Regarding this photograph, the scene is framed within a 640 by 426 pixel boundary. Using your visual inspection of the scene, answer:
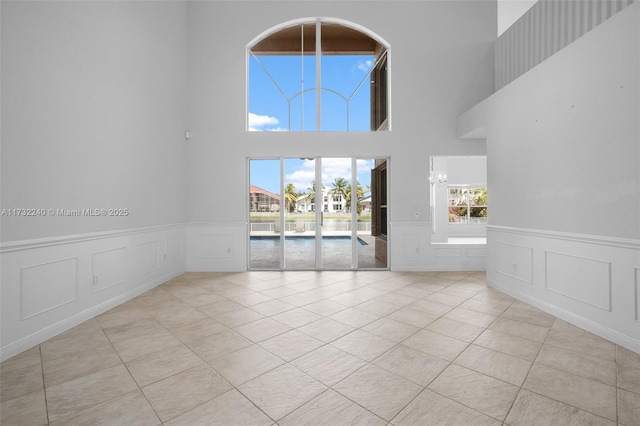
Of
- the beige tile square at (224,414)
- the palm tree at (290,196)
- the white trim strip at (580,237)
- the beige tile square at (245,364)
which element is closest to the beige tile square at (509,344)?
the white trim strip at (580,237)

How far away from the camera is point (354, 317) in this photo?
3219 mm

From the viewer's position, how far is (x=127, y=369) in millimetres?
2188

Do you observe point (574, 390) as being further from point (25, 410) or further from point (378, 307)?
point (25, 410)

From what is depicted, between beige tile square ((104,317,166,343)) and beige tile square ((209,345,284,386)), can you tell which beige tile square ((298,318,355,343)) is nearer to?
beige tile square ((209,345,284,386))

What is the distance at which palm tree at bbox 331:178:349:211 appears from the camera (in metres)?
5.67

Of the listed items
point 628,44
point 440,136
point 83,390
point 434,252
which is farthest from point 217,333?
point 440,136

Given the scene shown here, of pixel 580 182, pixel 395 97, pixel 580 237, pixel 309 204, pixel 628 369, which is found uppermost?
pixel 395 97

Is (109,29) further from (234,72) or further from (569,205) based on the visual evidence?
(569,205)

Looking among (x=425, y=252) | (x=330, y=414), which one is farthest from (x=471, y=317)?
(x=425, y=252)

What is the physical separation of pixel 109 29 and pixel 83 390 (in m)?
3.83

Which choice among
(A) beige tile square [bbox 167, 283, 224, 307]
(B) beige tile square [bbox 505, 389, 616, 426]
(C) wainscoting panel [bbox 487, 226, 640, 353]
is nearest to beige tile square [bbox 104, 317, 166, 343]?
(A) beige tile square [bbox 167, 283, 224, 307]

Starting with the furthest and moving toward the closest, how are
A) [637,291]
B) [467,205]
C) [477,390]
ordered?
1. [467,205]
2. [637,291]
3. [477,390]

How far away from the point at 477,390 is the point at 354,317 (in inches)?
57.3

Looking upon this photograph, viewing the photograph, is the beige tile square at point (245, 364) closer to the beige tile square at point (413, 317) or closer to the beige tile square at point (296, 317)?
the beige tile square at point (296, 317)
